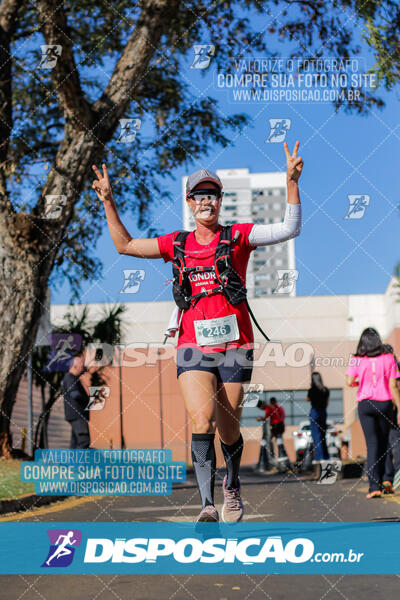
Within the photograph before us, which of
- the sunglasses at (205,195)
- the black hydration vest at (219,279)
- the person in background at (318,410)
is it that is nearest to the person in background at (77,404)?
the person in background at (318,410)

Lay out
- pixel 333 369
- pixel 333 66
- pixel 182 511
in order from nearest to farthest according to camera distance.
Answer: pixel 182 511
pixel 333 66
pixel 333 369

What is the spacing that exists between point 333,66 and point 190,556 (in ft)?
23.0

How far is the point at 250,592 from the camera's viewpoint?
396 centimetres

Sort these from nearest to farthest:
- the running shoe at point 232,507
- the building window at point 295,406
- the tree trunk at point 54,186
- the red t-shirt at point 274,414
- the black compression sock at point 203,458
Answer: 1. the black compression sock at point 203,458
2. the running shoe at point 232,507
3. the tree trunk at point 54,186
4. the red t-shirt at point 274,414
5. the building window at point 295,406

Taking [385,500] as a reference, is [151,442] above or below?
below

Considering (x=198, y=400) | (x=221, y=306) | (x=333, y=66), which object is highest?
(x=333, y=66)

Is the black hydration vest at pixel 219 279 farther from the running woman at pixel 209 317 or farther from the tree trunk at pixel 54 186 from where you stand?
the tree trunk at pixel 54 186

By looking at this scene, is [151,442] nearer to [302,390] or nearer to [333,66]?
[302,390]

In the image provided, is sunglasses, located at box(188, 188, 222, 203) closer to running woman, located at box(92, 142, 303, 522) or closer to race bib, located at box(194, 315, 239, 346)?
running woman, located at box(92, 142, 303, 522)

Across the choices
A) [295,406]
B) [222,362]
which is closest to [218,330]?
[222,362]

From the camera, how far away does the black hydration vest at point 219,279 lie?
4160 millimetres

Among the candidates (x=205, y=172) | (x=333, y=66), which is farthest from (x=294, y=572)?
(x=333, y=66)

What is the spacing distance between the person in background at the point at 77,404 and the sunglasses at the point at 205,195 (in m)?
6.30

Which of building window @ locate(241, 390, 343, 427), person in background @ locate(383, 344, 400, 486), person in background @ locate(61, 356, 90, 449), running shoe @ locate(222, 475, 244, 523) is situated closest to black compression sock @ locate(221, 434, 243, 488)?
running shoe @ locate(222, 475, 244, 523)
